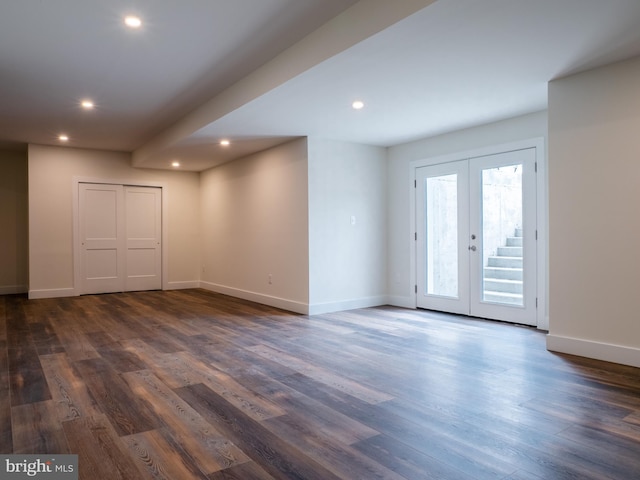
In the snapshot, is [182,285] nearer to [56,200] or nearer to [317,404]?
[56,200]

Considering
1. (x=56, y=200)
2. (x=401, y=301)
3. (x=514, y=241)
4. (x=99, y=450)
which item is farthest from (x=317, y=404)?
(x=56, y=200)

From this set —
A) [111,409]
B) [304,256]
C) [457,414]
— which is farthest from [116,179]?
[457,414]

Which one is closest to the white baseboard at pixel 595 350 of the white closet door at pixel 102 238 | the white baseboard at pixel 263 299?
the white baseboard at pixel 263 299

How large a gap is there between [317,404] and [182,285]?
681 centimetres

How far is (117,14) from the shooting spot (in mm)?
3141

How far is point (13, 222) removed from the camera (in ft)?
26.3

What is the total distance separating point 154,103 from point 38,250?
4.08 meters

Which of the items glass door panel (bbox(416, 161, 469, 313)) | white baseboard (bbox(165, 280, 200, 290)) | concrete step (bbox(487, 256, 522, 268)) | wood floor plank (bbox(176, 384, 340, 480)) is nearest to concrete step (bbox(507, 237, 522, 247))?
concrete step (bbox(487, 256, 522, 268))

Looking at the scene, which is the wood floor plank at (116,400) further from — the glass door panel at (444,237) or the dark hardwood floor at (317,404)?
the glass door panel at (444,237)

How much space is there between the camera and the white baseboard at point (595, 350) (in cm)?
337

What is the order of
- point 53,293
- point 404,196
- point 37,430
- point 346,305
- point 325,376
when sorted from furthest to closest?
point 53,293
point 404,196
point 346,305
point 325,376
point 37,430

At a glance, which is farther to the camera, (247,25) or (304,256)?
(304,256)

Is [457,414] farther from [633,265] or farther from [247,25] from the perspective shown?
[247,25]

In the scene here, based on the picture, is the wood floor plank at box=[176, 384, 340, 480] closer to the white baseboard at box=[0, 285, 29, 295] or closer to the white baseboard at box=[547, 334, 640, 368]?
the white baseboard at box=[547, 334, 640, 368]
